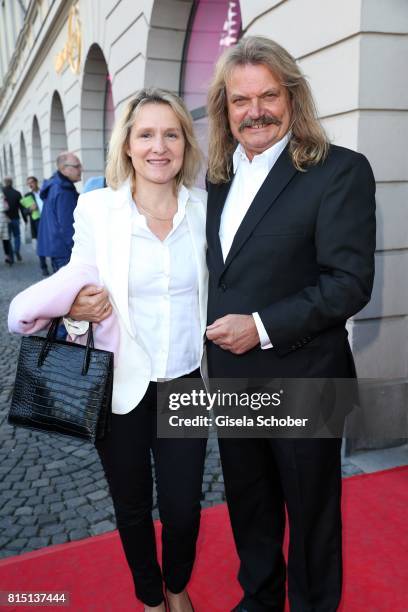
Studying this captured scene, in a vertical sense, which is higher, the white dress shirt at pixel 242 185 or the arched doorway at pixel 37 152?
the arched doorway at pixel 37 152

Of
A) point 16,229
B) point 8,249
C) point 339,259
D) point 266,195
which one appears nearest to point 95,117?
point 8,249

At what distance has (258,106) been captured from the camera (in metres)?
1.65

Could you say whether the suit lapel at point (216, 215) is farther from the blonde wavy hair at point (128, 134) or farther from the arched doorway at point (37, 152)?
the arched doorway at point (37, 152)

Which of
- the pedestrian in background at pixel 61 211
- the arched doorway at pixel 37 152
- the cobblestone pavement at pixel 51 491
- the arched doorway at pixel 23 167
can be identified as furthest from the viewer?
the arched doorway at pixel 23 167

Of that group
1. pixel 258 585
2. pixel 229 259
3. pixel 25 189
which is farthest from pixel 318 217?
pixel 25 189

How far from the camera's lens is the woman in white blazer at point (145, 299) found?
5.74 ft

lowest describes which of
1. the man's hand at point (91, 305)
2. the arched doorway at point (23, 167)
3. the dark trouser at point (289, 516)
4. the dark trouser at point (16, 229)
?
the dark trouser at point (289, 516)

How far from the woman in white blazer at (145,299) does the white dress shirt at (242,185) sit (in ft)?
0.40

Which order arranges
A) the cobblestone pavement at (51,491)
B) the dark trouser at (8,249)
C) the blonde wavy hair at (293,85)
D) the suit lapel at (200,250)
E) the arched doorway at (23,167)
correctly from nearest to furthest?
the blonde wavy hair at (293,85) < the suit lapel at (200,250) < the cobblestone pavement at (51,491) < the dark trouser at (8,249) < the arched doorway at (23,167)

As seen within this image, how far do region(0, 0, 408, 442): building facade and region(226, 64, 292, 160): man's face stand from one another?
155 cm

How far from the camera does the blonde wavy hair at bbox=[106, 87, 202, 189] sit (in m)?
1.81

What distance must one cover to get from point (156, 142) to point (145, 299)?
0.54 meters

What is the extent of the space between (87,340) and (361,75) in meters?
2.28

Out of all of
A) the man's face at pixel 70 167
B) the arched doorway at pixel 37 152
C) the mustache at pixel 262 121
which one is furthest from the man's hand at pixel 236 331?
the arched doorway at pixel 37 152
